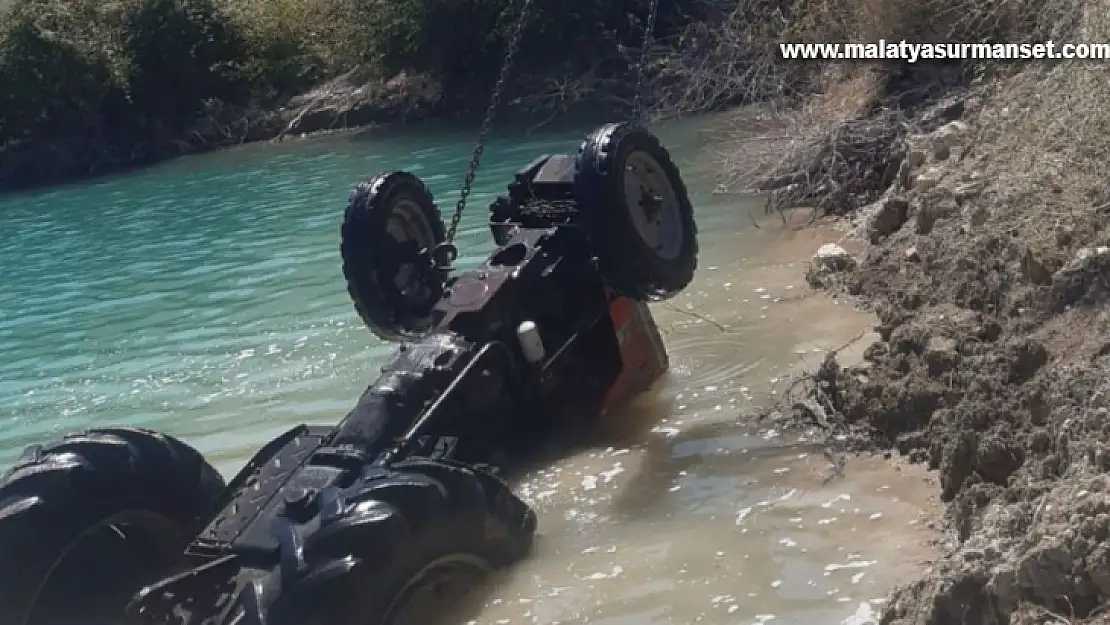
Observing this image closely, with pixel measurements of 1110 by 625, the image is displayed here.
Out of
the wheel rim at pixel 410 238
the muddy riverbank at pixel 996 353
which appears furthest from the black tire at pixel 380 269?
the muddy riverbank at pixel 996 353

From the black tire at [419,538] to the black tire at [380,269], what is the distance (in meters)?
1.50

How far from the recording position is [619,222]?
606 cm

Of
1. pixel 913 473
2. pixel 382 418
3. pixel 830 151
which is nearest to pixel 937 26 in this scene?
pixel 830 151

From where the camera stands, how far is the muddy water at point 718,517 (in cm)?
454

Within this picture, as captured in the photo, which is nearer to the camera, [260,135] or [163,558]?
[163,558]

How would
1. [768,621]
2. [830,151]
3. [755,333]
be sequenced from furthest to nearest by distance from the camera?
[830,151] < [755,333] < [768,621]

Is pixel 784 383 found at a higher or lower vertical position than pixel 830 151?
lower

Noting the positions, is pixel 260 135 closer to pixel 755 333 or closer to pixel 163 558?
pixel 755 333

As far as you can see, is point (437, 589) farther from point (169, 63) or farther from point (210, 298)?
point (169, 63)

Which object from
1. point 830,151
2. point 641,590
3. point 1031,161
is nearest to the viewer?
point 641,590

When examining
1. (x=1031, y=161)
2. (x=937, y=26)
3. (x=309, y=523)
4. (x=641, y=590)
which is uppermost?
(x=937, y=26)

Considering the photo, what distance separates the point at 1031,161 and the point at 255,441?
15.7 feet

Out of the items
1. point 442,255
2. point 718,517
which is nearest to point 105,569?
point 442,255

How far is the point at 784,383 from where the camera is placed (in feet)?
21.5
